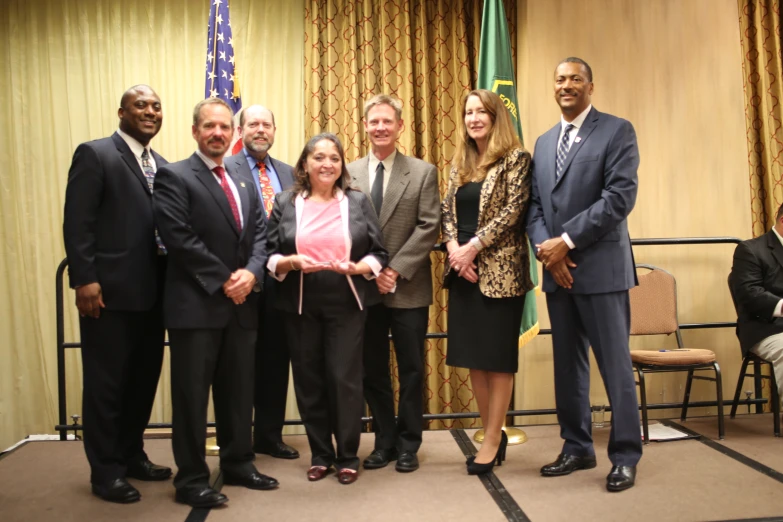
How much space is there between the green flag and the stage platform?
71cm

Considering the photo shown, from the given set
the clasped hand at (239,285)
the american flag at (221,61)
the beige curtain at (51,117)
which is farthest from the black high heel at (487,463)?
the beige curtain at (51,117)

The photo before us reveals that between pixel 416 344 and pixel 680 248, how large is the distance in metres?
2.61

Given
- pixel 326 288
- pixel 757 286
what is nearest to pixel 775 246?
pixel 757 286

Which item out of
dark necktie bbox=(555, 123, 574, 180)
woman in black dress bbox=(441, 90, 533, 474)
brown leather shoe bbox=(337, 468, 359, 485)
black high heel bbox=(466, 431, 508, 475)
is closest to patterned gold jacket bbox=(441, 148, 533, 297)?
woman in black dress bbox=(441, 90, 533, 474)

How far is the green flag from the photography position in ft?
12.4

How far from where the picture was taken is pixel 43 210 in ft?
15.4

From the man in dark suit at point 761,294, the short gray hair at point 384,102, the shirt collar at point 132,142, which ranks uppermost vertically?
the short gray hair at point 384,102

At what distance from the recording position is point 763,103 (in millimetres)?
4730

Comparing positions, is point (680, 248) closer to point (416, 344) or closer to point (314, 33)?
point (416, 344)

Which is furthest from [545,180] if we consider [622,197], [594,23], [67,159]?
[67,159]

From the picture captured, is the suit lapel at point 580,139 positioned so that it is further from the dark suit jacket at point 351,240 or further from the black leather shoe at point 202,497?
the black leather shoe at point 202,497

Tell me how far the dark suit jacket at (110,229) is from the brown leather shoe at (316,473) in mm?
980

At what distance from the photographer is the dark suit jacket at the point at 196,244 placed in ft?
8.61

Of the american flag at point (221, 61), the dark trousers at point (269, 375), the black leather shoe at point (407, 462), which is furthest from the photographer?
the american flag at point (221, 61)
